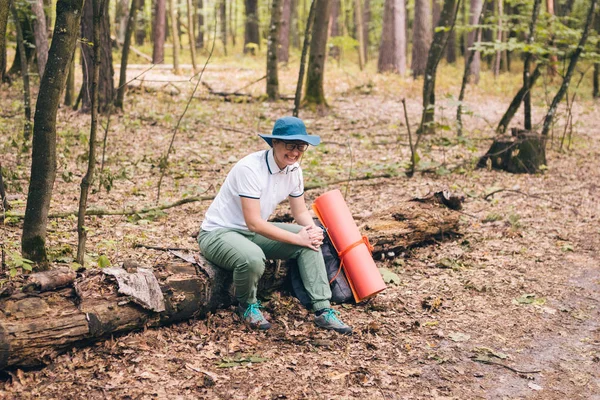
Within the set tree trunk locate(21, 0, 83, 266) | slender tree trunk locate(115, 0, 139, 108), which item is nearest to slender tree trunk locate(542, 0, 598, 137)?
slender tree trunk locate(115, 0, 139, 108)

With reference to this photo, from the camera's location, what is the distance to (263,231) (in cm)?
404

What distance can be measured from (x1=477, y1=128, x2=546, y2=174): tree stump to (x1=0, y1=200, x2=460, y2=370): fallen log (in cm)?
548

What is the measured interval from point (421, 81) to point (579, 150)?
6.88 meters

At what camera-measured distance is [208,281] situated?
158 inches

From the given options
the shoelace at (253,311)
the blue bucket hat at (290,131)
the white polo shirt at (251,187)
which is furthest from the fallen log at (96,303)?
the blue bucket hat at (290,131)

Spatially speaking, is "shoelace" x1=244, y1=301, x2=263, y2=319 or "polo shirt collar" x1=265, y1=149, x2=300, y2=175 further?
"polo shirt collar" x1=265, y1=149, x2=300, y2=175

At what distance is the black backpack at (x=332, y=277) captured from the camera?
4410 millimetres

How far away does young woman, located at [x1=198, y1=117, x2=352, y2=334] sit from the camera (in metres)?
3.98

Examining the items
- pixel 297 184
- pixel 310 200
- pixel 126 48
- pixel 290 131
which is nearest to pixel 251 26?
pixel 126 48

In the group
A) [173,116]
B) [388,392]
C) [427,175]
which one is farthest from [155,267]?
[173,116]

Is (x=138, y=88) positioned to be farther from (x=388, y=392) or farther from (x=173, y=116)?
(x=388, y=392)

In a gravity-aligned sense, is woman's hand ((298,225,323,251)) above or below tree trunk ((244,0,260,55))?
below

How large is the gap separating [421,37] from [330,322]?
52.3 feet

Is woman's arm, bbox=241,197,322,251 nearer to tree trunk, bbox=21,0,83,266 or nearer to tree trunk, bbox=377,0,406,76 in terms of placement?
tree trunk, bbox=21,0,83,266
